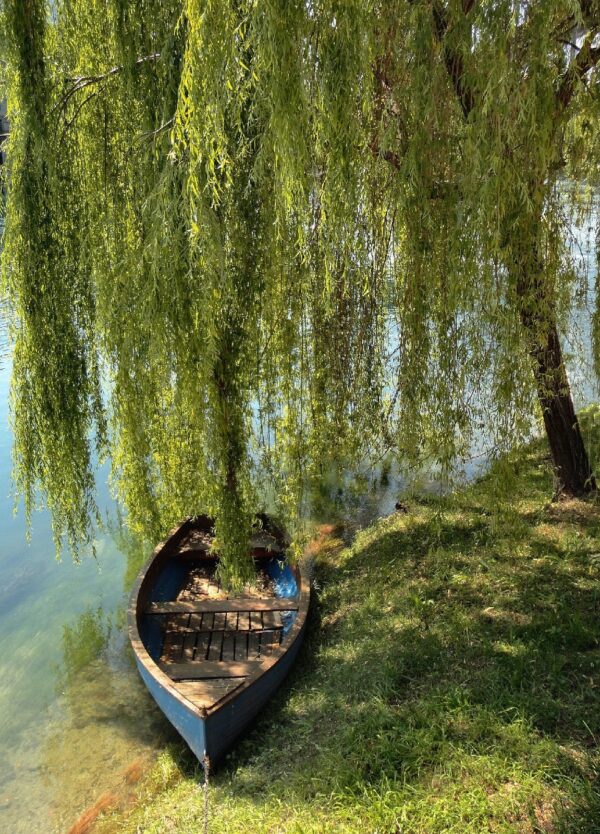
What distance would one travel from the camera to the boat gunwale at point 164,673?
4.21 meters

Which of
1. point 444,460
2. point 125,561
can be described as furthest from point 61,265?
point 125,561

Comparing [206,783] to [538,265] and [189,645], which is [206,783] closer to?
[189,645]

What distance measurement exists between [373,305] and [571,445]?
2734 millimetres

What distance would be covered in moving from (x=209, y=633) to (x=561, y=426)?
3597 mm

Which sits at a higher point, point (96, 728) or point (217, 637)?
point (217, 637)

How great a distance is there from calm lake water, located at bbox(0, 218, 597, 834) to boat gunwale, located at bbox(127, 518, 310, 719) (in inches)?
28.5

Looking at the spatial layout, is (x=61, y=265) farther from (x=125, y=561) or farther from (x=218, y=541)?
(x=125, y=561)

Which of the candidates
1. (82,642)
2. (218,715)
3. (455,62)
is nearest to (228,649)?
(218,715)

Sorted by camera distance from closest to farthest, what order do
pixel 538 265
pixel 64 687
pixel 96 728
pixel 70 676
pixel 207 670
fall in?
pixel 538 265 < pixel 207 670 < pixel 96 728 < pixel 64 687 < pixel 70 676

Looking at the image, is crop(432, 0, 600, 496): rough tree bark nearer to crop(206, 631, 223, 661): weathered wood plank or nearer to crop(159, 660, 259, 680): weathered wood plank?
crop(159, 660, 259, 680): weathered wood plank

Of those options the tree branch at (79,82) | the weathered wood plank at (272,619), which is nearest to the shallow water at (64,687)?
the weathered wood plank at (272,619)

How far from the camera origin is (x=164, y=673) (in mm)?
4625

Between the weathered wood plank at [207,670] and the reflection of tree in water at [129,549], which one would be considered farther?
the reflection of tree in water at [129,549]

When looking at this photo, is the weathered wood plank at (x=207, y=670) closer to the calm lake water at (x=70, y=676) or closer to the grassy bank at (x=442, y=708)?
the grassy bank at (x=442, y=708)
